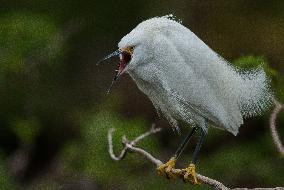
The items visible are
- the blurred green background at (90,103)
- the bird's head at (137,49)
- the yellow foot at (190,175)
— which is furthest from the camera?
the blurred green background at (90,103)

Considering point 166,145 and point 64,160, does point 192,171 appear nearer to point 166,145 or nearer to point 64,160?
point 64,160

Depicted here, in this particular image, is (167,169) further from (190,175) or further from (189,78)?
(189,78)

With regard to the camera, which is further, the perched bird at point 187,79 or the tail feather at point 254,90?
the tail feather at point 254,90

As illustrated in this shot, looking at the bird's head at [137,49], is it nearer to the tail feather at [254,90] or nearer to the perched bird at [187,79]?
the perched bird at [187,79]

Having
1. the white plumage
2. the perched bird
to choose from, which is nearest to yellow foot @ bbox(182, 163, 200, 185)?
the perched bird

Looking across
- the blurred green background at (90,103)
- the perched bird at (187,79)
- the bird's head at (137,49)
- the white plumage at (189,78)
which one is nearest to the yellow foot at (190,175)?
the perched bird at (187,79)

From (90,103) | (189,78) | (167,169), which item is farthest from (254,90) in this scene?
(90,103)

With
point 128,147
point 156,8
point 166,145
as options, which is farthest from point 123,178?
point 128,147

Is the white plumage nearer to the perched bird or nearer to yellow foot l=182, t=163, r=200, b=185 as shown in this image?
the perched bird
